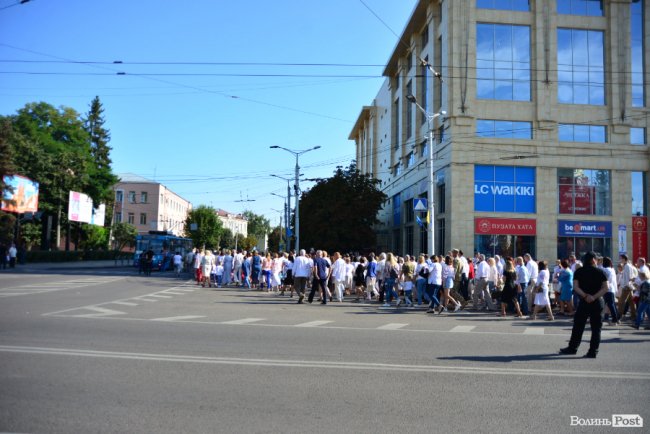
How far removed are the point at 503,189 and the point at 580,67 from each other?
10.3 meters

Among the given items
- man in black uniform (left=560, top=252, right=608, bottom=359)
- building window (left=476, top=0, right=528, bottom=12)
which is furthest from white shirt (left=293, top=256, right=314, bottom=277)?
building window (left=476, top=0, right=528, bottom=12)

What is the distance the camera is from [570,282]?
16500mm

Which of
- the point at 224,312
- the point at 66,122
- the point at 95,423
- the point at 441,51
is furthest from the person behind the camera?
the point at 66,122

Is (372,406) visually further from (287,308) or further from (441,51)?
(441,51)

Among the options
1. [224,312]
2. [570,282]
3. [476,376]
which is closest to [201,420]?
[476,376]

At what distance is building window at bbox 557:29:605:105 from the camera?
3575 centimetres

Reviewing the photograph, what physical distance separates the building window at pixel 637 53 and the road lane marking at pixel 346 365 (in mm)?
34916

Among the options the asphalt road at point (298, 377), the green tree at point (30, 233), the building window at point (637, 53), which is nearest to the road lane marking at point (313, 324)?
the asphalt road at point (298, 377)

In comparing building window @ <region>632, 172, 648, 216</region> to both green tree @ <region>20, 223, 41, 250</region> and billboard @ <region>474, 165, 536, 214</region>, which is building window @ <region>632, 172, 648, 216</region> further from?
green tree @ <region>20, 223, 41, 250</region>

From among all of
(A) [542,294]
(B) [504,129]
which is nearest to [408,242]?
(B) [504,129]

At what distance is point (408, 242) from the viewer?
46688 mm

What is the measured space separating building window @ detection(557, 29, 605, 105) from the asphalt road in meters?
27.7

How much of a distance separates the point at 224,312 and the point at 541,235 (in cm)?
2574

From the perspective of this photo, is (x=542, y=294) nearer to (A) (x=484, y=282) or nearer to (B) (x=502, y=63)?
(A) (x=484, y=282)
